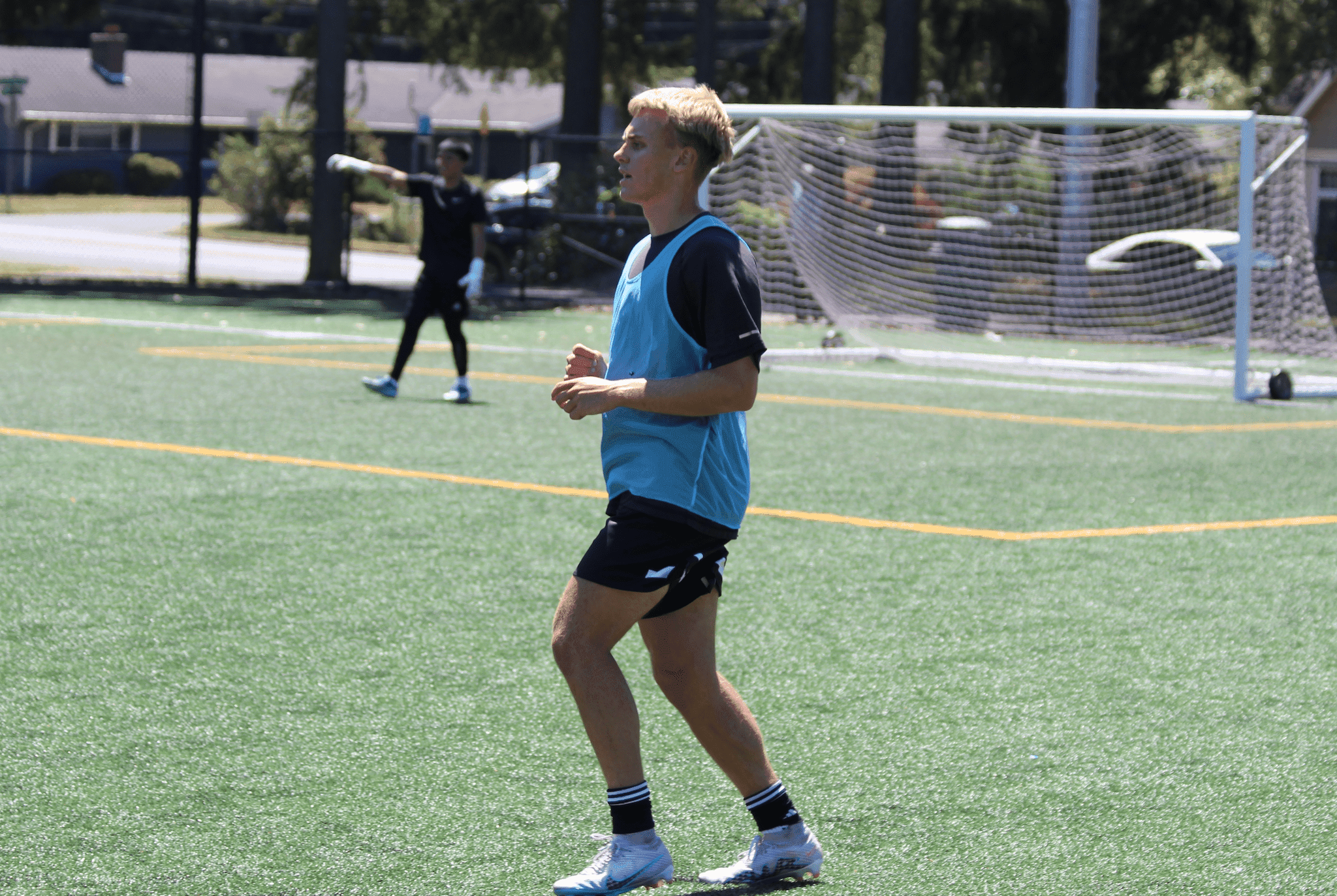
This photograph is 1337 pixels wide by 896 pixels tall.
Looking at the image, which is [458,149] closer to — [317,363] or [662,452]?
[317,363]

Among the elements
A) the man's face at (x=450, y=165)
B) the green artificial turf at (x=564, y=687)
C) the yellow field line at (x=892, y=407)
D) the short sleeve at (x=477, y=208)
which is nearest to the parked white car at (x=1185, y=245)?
the yellow field line at (x=892, y=407)

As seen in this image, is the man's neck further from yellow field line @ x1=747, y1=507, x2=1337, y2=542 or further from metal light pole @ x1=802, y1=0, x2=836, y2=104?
metal light pole @ x1=802, y1=0, x2=836, y2=104

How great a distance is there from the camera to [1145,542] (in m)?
8.10

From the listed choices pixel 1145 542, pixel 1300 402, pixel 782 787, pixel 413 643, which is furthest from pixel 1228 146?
pixel 782 787

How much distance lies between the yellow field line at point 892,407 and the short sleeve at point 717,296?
31.1 feet

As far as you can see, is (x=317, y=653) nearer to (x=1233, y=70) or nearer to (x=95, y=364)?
(x=95, y=364)

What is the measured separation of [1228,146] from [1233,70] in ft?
35.9

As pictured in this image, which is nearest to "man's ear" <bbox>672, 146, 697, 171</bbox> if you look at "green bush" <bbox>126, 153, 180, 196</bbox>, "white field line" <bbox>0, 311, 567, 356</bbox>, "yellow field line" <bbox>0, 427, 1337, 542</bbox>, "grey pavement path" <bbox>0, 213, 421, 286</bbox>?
"yellow field line" <bbox>0, 427, 1337, 542</bbox>

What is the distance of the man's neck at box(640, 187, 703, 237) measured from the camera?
12.2ft

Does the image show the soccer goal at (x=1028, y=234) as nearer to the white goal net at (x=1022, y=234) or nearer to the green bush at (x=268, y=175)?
the white goal net at (x=1022, y=234)

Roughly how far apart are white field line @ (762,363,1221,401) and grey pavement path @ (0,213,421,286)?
13186 millimetres

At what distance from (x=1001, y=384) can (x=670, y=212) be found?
12.7m

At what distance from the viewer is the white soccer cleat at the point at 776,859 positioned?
3.85 metres

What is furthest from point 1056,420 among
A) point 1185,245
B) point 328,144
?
point 328,144
